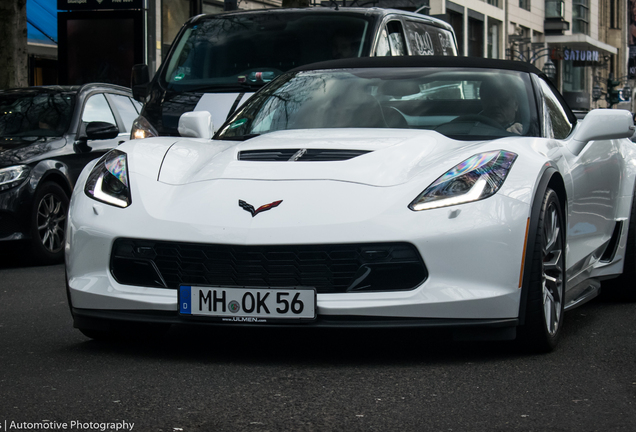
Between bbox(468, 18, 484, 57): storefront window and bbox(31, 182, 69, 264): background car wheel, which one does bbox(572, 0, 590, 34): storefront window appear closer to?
bbox(468, 18, 484, 57): storefront window

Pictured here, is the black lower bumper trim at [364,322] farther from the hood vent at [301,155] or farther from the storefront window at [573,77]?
the storefront window at [573,77]

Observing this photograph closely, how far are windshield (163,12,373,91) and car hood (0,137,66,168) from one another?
1.16 m

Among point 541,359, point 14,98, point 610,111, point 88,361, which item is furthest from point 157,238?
point 14,98

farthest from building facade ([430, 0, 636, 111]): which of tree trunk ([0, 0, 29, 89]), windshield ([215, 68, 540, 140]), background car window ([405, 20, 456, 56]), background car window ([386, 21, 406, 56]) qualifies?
windshield ([215, 68, 540, 140])

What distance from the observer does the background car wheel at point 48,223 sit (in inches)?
338

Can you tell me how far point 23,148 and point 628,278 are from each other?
5.04 m

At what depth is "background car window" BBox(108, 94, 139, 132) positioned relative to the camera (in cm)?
1066

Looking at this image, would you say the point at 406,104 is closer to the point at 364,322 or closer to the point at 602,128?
the point at 602,128

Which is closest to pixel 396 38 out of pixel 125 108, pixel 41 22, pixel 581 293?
pixel 125 108

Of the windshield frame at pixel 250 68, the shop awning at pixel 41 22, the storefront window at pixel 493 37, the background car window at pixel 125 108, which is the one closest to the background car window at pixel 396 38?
the windshield frame at pixel 250 68

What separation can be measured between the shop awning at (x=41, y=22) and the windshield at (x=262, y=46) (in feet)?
41.5

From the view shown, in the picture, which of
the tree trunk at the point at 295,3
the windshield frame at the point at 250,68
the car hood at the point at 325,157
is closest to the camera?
the car hood at the point at 325,157

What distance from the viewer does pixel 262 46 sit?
31.8 ft

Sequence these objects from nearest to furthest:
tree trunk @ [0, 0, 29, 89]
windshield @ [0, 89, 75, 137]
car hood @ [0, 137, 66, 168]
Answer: car hood @ [0, 137, 66, 168], windshield @ [0, 89, 75, 137], tree trunk @ [0, 0, 29, 89]
